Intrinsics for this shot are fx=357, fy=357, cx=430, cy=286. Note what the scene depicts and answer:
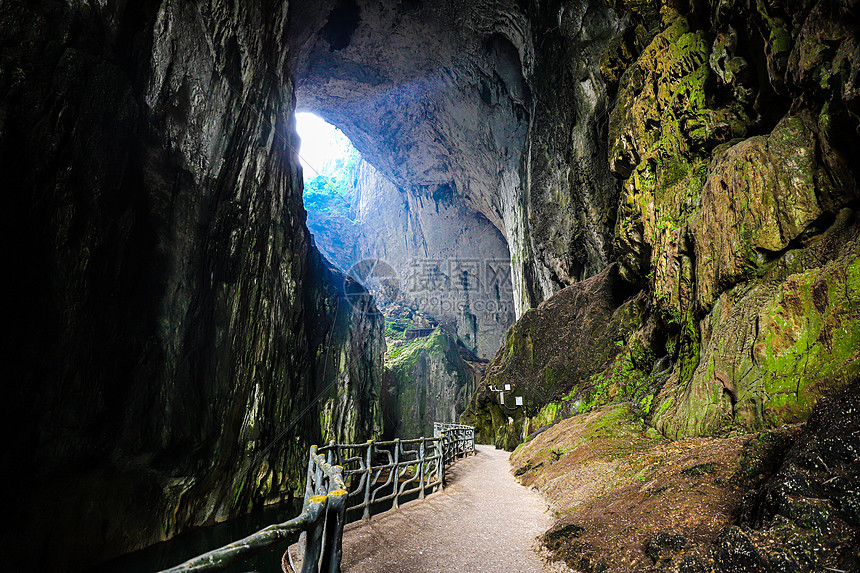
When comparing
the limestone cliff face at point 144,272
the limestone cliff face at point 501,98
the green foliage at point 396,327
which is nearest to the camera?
the limestone cliff face at point 144,272

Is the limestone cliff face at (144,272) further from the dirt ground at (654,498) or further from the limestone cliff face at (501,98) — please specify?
the dirt ground at (654,498)

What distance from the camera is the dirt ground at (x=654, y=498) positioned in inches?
119

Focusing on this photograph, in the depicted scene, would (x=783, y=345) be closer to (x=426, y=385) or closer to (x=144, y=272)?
(x=144, y=272)

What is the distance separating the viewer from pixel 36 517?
601 centimetres

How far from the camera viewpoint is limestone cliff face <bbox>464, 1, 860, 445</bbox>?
163 inches

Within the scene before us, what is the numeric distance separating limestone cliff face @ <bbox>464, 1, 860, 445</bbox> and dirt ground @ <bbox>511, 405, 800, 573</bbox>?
64 centimetres

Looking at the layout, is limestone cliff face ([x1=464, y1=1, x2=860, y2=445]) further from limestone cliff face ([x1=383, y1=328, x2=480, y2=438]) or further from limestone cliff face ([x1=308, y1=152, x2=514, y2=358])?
limestone cliff face ([x1=308, y1=152, x2=514, y2=358])

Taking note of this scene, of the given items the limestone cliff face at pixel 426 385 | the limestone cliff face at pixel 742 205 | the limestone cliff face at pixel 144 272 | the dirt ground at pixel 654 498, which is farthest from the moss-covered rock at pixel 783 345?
the limestone cliff face at pixel 426 385

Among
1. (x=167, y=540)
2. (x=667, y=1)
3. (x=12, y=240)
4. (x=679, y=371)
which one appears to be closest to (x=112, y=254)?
(x=12, y=240)

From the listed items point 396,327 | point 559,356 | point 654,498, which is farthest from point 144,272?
point 396,327

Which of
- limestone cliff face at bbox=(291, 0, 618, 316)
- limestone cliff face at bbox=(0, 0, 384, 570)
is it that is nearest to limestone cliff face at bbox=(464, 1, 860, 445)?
limestone cliff face at bbox=(291, 0, 618, 316)

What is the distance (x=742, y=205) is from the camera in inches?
224

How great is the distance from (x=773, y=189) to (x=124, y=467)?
13.2 m

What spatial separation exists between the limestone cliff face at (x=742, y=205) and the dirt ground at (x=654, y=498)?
2.10 feet
